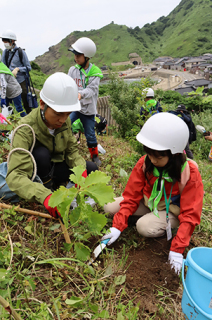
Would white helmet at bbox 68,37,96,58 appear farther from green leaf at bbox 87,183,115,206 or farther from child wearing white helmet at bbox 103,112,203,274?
green leaf at bbox 87,183,115,206

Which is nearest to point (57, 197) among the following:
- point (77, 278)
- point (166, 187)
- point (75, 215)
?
point (75, 215)

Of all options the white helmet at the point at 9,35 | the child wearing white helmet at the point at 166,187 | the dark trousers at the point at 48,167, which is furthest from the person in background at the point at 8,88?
the child wearing white helmet at the point at 166,187

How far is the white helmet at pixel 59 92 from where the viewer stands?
68.6 inches

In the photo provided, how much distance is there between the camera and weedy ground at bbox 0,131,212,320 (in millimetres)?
1176

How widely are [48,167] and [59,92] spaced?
716 millimetres

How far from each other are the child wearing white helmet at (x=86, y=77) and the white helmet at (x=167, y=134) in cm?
160

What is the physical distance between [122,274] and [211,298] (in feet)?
2.01

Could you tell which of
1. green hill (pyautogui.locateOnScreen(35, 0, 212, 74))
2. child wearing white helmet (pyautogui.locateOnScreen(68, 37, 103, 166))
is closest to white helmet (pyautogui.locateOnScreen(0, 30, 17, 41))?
child wearing white helmet (pyautogui.locateOnScreen(68, 37, 103, 166))

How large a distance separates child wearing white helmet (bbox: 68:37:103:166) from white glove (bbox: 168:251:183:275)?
2.01 metres

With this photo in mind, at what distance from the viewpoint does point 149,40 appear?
110562mm

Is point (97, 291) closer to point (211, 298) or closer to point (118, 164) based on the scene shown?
point (211, 298)

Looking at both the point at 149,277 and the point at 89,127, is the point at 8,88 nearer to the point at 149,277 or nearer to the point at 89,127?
the point at 89,127

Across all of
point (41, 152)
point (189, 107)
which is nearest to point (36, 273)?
point (41, 152)

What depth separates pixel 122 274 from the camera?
155 cm
